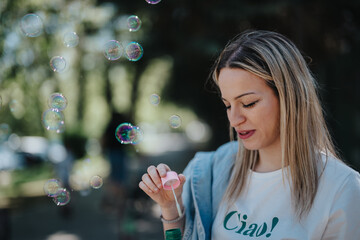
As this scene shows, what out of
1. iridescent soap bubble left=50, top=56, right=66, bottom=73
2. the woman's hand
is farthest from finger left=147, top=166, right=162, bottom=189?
iridescent soap bubble left=50, top=56, right=66, bottom=73

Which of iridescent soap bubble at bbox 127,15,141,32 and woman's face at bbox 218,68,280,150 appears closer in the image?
woman's face at bbox 218,68,280,150

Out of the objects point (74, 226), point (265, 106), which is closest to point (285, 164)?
point (265, 106)

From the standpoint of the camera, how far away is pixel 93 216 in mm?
8359

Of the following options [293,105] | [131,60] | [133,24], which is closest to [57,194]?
[131,60]

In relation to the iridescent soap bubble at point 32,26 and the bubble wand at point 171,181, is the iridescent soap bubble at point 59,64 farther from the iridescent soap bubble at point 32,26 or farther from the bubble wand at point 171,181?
the bubble wand at point 171,181

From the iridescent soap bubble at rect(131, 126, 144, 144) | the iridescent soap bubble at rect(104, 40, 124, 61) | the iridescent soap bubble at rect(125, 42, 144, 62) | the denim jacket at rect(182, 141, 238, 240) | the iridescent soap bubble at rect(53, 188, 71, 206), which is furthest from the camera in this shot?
the iridescent soap bubble at rect(104, 40, 124, 61)

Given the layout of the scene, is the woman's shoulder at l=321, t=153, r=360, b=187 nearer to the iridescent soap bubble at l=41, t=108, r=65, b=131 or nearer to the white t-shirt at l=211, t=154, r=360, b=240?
the white t-shirt at l=211, t=154, r=360, b=240

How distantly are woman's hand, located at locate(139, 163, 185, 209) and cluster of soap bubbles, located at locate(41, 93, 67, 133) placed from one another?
1.99 meters

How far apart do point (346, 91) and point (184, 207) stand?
14.8 feet

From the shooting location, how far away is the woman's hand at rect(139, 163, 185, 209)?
1745mm

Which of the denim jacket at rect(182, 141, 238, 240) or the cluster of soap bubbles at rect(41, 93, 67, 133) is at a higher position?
the cluster of soap bubbles at rect(41, 93, 67, 133)

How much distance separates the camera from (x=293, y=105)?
1738 mm

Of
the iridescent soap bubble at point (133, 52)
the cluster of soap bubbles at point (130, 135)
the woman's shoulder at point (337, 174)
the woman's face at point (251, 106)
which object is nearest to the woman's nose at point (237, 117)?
the woman's face at point (251, 106)

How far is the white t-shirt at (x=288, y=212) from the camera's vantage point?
5.05 ft
